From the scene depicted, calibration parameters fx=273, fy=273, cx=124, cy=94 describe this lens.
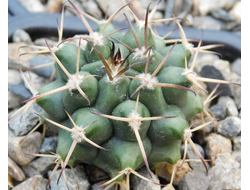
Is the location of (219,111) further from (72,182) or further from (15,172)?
(15,172)

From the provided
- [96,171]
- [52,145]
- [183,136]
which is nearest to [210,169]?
[183,136]

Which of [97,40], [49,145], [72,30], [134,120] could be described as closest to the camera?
[134,120]

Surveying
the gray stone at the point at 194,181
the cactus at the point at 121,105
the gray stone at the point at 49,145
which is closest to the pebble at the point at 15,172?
the gray stone at the point at 49,145

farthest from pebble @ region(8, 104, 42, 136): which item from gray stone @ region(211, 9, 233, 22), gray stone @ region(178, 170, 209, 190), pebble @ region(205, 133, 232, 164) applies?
gray stone @ region(211, 9, 233, 22)

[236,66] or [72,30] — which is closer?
[236,66]

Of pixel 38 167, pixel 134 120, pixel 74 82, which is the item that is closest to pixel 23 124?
pixel 38 167

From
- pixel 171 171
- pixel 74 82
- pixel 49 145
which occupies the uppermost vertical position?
pixel 74 82

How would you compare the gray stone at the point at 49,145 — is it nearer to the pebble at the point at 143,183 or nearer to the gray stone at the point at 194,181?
the pebble at the point at 143,183
